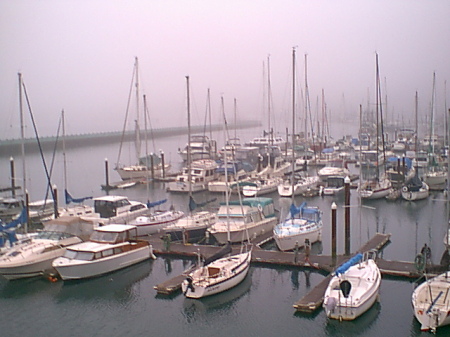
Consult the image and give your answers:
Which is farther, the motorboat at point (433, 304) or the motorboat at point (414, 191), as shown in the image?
the motorboat at point (414, 191)

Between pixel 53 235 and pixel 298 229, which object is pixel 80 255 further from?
pixel 298 229

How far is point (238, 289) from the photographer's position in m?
12.5

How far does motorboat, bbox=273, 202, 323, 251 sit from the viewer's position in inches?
590

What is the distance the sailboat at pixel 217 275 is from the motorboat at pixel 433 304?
13.3ft

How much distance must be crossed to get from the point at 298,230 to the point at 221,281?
13.2ft

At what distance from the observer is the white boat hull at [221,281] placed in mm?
11750

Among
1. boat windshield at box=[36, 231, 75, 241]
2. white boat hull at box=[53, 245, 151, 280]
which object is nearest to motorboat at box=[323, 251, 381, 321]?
white boat hull at box=[53, 245, 151, 280]

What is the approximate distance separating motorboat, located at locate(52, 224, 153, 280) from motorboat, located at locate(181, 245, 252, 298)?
2175 mm

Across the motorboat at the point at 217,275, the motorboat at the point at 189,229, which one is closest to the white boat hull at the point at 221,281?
the motorboat at the point at 217,275

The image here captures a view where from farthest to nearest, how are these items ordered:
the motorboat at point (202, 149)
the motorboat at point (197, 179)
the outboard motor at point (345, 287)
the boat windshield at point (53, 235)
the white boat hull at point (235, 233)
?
1. the motorboat at point (202, 149)
2. the motorboat at point (197, 179)
3. the white boat hull at point (235, 233)
4. the boat windshield at point (53, 235)
5. the outboard motor at point (345, 287)

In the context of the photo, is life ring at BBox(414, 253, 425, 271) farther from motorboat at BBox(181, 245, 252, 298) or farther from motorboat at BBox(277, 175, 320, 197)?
motorboat at BBox(277, 175, 320, 197)

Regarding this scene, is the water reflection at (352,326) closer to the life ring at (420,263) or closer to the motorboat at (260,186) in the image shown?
the life ring at (420,263)

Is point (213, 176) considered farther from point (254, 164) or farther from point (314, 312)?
point (314, 312)

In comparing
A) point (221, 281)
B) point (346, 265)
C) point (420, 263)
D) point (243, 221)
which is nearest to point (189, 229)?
point (243, 221)
